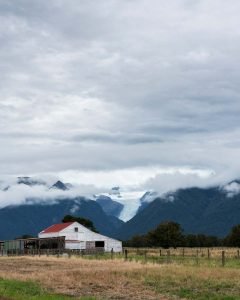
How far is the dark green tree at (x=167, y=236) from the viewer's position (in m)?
126

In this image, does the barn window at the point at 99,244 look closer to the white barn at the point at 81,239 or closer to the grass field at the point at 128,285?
the white barn at the point at 81,239

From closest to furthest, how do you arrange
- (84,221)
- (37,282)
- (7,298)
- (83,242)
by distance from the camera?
(7,298) < (37,282) < (83,242) < (84,221)

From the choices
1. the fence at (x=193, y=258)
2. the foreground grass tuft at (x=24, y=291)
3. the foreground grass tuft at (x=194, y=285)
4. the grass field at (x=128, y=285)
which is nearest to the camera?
the foreground grass tuft at (x=24, y=291)

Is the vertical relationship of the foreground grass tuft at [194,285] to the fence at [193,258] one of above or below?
above

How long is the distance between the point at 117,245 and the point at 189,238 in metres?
55.3

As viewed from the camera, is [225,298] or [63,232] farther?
[63,232]

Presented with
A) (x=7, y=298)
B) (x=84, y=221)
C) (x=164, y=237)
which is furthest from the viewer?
(x=84, y=221)

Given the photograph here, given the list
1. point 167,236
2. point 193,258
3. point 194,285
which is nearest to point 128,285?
point 194,285

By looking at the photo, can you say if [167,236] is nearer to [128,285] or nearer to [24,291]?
[128,285]

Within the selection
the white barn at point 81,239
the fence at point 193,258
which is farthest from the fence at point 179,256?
the white barn at point 81,239

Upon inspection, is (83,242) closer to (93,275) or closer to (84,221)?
(84,221)

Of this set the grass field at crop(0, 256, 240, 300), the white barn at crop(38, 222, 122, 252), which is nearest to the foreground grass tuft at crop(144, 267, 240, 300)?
the grass field at crop(0, 256, 240, 300)

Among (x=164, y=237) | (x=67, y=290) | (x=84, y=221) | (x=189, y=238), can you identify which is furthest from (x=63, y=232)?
(x=67, y=290)

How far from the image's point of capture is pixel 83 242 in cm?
11688
